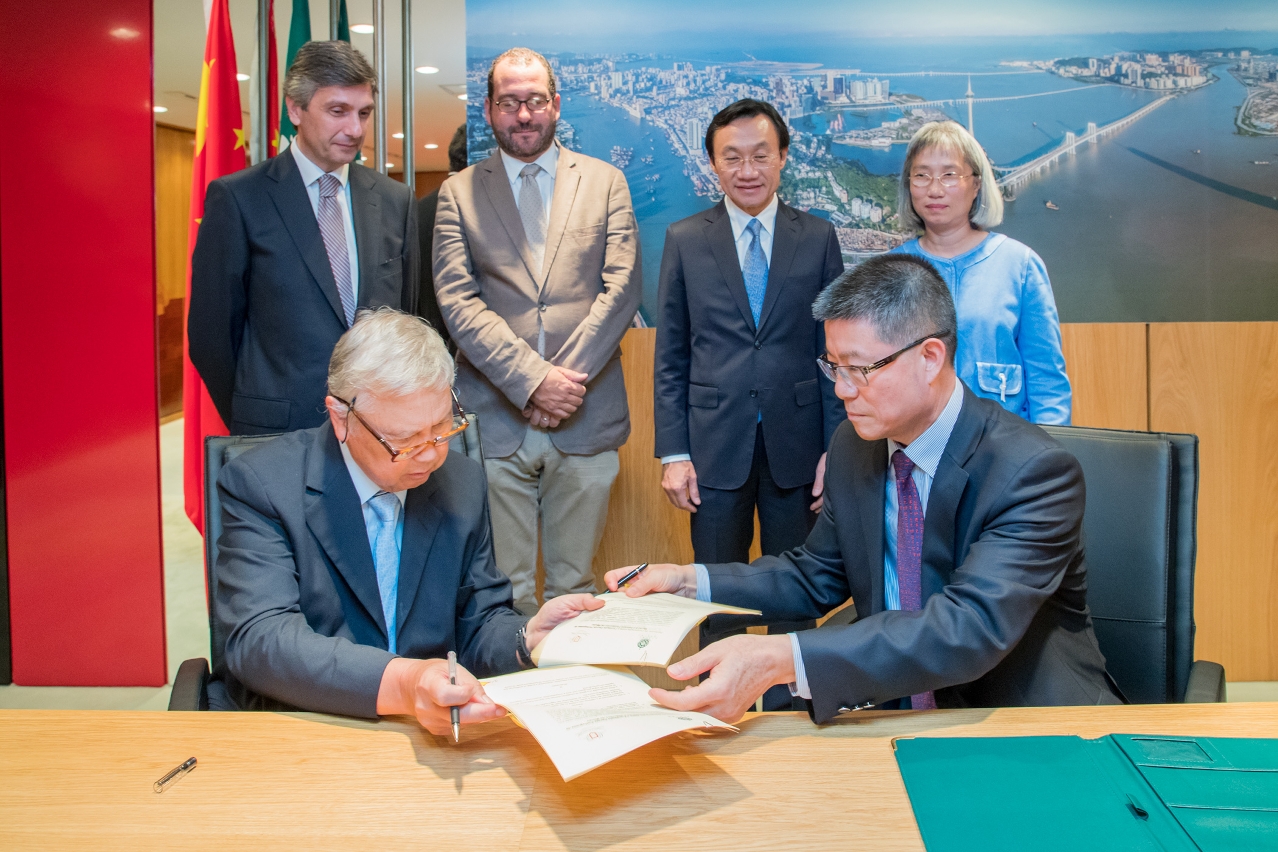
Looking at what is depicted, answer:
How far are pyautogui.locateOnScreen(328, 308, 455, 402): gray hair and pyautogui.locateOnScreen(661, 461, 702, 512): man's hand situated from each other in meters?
1.31

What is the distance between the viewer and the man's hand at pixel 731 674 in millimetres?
1284

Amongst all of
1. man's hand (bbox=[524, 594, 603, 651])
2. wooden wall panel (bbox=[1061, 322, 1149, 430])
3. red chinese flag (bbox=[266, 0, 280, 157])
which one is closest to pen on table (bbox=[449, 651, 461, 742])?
man's hand (bbox=[524, 594, 603, 651])

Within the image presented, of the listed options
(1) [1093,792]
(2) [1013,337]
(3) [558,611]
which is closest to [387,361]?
(3) [558,611]

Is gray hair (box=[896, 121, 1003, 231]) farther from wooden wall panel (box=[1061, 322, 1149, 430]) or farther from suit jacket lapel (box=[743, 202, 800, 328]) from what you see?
wooden wall panel (box=[1061, 322, 1149, 430])

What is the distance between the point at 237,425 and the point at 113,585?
145 centimetres

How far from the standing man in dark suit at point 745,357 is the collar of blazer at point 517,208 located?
343 mm

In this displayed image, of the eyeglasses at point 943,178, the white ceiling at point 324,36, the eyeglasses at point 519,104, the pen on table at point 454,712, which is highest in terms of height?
the white ceiling at point 324,36

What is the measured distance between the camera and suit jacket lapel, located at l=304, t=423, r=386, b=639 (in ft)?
5.35

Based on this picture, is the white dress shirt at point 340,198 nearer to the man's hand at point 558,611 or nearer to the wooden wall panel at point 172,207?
the man's hand at point 558,611

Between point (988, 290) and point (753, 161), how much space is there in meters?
0.82

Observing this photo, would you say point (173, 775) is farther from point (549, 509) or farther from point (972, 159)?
point (972, 159)

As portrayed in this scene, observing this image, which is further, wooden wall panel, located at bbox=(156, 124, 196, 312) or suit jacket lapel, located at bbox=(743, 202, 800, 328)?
wooden wall panel, located at bbox=(156, 124, 196, 312)

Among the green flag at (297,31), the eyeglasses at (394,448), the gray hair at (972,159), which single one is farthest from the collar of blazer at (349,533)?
the green flag at (297,31)

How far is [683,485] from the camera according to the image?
2867mm
